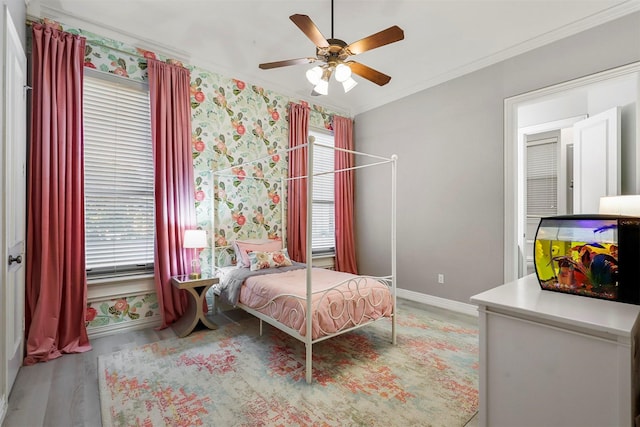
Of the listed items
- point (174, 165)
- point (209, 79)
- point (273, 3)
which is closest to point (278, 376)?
point (174, 165)

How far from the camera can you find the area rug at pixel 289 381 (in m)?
1.80

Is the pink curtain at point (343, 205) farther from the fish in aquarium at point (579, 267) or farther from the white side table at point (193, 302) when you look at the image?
the fish in aquarium at point (579, 267)

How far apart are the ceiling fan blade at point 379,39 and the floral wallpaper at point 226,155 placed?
1490mm

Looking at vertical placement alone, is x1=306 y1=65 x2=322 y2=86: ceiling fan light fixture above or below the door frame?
above

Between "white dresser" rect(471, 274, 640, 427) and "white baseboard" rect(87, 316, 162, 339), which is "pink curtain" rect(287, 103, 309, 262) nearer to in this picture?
"white baseboard" rect(87, 316, 162, 339)

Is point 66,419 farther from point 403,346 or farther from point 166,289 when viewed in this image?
point 403,346

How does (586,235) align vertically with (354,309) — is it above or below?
above

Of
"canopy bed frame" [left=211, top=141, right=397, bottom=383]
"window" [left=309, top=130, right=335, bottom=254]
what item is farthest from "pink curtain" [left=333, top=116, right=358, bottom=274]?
"canopy bed frame" [left=211, top=141, right=397, bottom=383]

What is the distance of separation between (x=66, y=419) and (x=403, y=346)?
2.50 meters

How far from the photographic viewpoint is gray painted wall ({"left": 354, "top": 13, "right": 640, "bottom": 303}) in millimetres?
2900

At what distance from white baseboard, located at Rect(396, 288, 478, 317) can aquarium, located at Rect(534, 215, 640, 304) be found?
246 centimetres

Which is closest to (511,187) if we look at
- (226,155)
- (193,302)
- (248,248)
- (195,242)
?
(248,248)

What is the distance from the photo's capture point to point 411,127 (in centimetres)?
430

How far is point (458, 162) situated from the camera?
12.4ft
